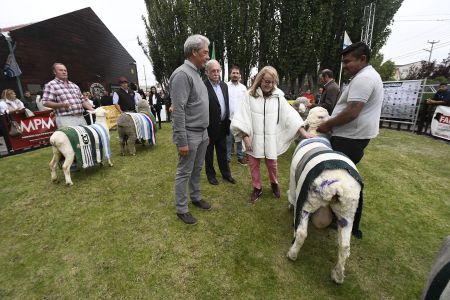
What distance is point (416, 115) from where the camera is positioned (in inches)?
354

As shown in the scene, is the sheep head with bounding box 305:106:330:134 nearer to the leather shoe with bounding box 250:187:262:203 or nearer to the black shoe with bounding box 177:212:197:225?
the leather shoe with bounding box 250:187:262:203

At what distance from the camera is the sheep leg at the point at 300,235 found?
2.21m

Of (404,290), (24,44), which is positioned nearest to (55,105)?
(404,290)

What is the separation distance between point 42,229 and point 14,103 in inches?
261

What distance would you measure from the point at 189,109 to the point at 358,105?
5.97 ft

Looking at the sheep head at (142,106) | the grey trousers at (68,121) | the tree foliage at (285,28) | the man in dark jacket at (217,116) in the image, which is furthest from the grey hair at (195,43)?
the tree foliage at (285,28)

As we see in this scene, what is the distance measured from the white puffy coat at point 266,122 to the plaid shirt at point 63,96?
3050mm

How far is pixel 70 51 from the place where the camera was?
1703 centimetres

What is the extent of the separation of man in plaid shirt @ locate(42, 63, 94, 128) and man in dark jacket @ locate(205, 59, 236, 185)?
97.5 inches

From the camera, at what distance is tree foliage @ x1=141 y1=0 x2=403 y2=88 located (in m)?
14.9

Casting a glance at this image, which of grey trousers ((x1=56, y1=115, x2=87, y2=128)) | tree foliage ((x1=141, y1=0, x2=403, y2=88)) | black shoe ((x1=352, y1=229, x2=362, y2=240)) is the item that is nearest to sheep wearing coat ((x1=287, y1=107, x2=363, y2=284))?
black shoe ((x1=352, y1=229, x2=362, y2=240))

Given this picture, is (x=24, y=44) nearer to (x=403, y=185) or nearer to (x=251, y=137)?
(x=251, y=137)

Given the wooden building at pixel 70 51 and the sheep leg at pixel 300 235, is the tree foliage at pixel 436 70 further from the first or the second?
the wooden building at pixel 70 51

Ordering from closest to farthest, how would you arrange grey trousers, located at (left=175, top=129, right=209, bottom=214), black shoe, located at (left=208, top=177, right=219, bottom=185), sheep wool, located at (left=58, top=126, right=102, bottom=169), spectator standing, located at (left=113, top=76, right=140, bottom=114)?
1. grey trousers, located at (left=175, top=129, right=209, bottom=214)
2. sheep wool, located at (left=58, top=126, right=102, bottom=169)
3. black shoe, located at (left=208, top=177, right=219, bottom=185)
4. spectator standing, located at (left=113, top=76, right=140, bottom=114)
